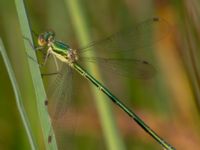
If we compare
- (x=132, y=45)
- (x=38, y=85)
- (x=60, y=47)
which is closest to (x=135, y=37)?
(x=132, y=45)

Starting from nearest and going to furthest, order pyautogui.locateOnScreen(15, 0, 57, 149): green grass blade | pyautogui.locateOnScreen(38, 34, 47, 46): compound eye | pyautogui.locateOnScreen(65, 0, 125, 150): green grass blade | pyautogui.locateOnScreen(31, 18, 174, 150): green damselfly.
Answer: pyautogui.locateOnScreen(15, 0, 57, 149): green grass blade < pyautogui.locateOnScreen(65, 0, 125, 150): green grass blade < pyautogui.locateOnScreen(38, 34, 47, 46): compound eye < pyautogui.locateOnScreen(31, 18, 174, 150): green damselfly

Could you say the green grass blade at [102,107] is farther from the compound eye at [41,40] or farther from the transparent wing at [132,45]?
the transparent wing at [132,45]

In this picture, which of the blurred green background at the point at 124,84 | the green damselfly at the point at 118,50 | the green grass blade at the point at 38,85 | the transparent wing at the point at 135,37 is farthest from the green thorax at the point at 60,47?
the green grass blade at the point at 38,85

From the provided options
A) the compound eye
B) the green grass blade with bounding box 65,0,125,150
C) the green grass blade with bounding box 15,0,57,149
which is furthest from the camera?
the compound eye

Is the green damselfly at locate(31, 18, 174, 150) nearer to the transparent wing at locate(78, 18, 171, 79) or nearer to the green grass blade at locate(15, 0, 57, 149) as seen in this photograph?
the transparent wing at locate(78, 18, 171, 79)

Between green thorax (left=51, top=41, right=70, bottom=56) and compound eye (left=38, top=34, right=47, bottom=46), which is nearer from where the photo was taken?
compound eye (left=38, top=34, right=47, bottom=46)

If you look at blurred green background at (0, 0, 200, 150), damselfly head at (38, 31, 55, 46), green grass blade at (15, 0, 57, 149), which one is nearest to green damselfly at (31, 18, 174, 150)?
damselfly head at (38, 31, 55, 46)

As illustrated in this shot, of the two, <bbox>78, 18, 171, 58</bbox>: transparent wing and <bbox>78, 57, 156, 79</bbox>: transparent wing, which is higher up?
<bbox>78, 18, 171, 58</bbox>: transparent wing
